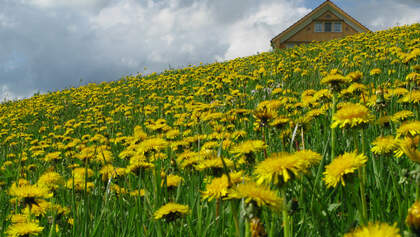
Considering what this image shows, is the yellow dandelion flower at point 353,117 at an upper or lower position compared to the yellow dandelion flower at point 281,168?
upper

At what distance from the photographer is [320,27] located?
138 ft

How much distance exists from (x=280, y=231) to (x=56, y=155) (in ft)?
10.5

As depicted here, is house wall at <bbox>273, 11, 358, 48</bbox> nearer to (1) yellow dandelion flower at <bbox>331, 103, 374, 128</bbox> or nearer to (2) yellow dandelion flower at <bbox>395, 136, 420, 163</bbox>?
(1) yellow dandelion flower at <bbox>331, 103, 374, 128</bbox>

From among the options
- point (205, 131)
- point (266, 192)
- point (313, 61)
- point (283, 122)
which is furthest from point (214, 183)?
point (313, 61)

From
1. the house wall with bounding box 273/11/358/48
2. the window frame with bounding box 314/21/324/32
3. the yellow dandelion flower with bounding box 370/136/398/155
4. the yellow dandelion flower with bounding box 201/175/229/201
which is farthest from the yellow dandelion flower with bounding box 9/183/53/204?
the window frame with bounding box 314/21/324/32

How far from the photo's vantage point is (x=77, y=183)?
2236 millimetres

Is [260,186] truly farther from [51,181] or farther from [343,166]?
[51,181]

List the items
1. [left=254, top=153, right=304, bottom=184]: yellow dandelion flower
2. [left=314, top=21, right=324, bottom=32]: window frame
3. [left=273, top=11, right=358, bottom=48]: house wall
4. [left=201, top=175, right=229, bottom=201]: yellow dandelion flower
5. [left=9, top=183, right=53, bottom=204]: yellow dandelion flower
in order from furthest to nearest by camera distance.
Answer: [left=314, top=21, right=324, bottom=32]: window frame
[left=273, top=11, right=358, bottom=48]: house wall
[left=9, top=183, right=53, bottom=204]: yellow dandelion flower
[left=201, top=175, right=229, bottom=201]: yellow dandelion flower
[left=254, top=153, right=304, bottom=184]: yellow dandelion flower

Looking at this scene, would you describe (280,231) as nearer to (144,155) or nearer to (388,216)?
(388,216)

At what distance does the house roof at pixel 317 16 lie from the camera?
4066 cm

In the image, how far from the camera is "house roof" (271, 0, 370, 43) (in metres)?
40.7

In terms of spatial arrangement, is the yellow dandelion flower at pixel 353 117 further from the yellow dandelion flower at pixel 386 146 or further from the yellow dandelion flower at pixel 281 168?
the yellow dandelion flower at pixel 281 168

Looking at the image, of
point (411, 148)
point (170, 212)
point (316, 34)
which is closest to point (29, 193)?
point (170, 212)

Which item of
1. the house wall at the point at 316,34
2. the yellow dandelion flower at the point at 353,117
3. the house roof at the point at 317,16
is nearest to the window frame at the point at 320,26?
the house wall at the point at 316,34
